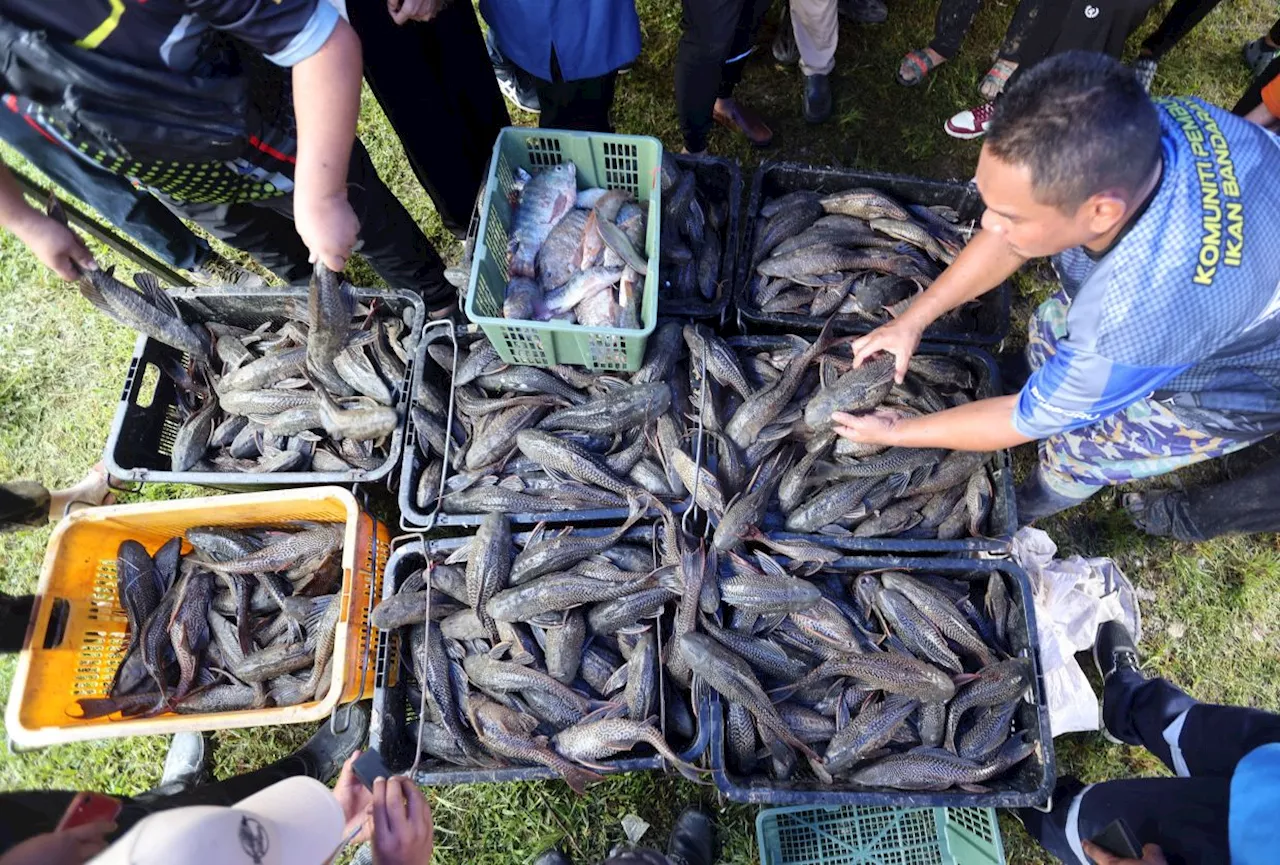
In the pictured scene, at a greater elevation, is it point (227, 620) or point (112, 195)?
point (112, 195)

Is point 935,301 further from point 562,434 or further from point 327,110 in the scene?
point 327,110

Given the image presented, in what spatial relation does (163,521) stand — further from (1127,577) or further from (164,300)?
(1127,577)

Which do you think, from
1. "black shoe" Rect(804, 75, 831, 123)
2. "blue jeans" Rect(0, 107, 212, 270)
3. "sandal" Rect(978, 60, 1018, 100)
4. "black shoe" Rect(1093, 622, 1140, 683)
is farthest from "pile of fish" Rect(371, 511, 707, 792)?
"sandal" Rect(978, 60, 1018, 100)

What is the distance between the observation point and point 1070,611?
362 centimetres

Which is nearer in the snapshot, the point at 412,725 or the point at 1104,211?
the point at 1104,211

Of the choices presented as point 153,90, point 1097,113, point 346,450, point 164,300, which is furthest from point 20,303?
point 1097,113

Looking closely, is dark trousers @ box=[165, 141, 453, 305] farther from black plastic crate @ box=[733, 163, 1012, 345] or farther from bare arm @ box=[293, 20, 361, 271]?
black plastic crate @ box=[733, 163, 1012, 345]

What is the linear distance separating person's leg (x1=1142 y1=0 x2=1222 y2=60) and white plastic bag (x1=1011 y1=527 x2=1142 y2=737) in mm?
3952

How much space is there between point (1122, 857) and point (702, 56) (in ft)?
13.7

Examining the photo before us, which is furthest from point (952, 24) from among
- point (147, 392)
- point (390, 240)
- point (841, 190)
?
point (147, 392)

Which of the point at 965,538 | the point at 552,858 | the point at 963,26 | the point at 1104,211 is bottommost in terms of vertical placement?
the point at 552,858

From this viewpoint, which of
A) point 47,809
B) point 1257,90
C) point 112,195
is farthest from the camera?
point 1257,90

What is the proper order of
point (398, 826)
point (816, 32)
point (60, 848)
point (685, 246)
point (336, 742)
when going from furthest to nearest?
point (816, 32), point (685, 246), point (336, 742), point (398, 826), point (60, 848)

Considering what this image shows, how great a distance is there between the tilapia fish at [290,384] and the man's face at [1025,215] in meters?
2.61
